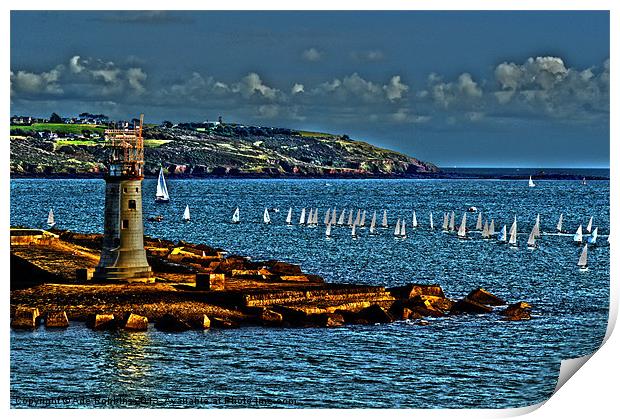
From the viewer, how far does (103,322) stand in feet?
134

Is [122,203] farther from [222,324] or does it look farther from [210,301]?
[222,324]

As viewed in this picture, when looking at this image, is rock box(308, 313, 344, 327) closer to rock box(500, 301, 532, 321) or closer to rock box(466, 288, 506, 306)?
rock box(500, 301, 532, 321)

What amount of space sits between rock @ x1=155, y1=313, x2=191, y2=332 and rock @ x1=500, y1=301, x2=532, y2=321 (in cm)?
1472

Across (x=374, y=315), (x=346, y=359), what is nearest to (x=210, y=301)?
(x=374, y=315)

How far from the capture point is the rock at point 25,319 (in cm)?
4066

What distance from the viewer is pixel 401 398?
114ft

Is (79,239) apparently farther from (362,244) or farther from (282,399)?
(282,399)

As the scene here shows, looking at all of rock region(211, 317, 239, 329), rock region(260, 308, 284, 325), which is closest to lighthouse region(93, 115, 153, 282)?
rock region(211, 317, 239, 329)

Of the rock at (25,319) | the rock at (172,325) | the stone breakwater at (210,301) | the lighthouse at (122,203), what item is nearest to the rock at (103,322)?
the stone breakwater at (210,301)

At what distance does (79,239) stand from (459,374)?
38.2 m

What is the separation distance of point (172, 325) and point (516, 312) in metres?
15.9

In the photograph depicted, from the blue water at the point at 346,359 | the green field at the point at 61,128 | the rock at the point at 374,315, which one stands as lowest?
the blue water at the point at 346,359

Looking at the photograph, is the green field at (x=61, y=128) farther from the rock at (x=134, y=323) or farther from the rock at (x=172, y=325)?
the rock at (x=134, y=323)

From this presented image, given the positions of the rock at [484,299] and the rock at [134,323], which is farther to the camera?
the rock at [484,299]
